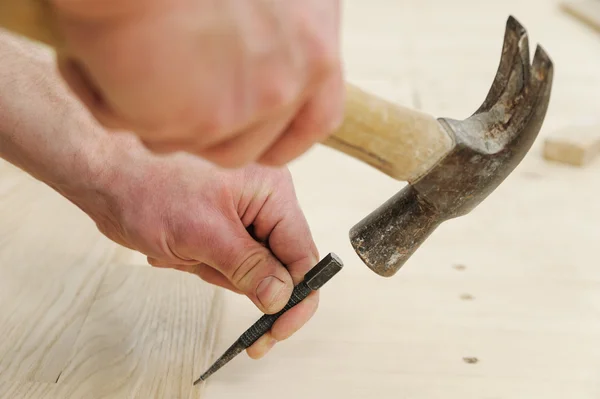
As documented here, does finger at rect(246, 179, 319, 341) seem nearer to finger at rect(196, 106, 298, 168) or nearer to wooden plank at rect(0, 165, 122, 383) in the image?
wooden plank at rect(0, 165, 122, 383)

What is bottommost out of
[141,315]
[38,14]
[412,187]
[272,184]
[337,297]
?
[141,315]

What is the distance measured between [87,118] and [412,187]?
49 cm

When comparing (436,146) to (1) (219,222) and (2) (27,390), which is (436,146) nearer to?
(1) (219,222)

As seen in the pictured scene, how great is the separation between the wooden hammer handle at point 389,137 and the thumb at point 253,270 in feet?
0.78

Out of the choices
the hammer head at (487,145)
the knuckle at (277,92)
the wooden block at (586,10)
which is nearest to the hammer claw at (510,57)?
the hammer head at (487,145)

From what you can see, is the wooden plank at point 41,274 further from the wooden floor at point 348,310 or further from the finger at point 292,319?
the finger at point 292,319

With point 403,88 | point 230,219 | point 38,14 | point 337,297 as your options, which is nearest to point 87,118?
point 230,219

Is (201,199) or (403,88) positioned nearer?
(201,199)

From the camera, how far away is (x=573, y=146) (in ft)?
5.13

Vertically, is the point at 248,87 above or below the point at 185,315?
above

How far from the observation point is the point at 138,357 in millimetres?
1059

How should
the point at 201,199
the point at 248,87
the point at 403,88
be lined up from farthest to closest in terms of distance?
the point at 403,88
the point at 201,199
the point at 248,87

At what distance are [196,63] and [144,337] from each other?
0.70m

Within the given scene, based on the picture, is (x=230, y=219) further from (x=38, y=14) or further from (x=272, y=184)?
(x=38, y=14)
